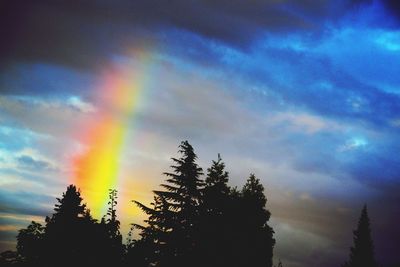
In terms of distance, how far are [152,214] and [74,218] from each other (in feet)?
47.1

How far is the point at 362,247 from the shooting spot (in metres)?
82.3

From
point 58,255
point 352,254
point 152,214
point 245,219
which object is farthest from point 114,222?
point 352,254

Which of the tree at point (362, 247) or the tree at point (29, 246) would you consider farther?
the tree at point (362, 247)

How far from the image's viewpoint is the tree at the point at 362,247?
79.9m

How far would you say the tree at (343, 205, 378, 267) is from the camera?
262 feet

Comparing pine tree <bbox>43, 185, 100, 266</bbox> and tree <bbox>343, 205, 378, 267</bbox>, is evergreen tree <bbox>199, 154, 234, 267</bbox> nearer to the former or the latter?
pine tree <bbox>43, 185, 100, 266</bbox>

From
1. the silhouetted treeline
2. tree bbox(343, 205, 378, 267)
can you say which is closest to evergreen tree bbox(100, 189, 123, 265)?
the silhouetted treeline

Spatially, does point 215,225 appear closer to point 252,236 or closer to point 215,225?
point 215,225

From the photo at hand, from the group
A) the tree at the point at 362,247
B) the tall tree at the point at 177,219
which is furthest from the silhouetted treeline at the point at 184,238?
the tree at the point at 362,247

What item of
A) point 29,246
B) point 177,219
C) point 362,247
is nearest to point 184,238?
point 177,219

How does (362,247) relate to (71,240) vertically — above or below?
above

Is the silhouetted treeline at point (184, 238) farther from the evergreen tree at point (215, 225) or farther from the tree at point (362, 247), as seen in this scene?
the tree at point (362, 247)

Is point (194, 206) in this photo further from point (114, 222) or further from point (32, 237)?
point (32, 237)

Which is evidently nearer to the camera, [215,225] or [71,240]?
[215,225]
